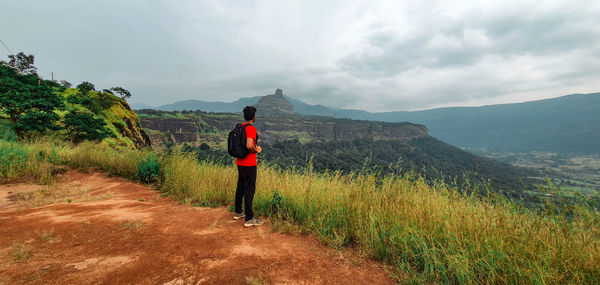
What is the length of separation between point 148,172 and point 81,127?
9.36 metres

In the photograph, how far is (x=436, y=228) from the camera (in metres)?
3.08

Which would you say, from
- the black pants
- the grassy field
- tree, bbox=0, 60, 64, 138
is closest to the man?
the black pants

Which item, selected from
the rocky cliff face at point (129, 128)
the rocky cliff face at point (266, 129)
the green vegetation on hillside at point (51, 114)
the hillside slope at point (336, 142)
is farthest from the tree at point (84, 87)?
the rocky cliff face at point (266, 129)

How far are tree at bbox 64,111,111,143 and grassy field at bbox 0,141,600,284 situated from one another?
741 centimetres

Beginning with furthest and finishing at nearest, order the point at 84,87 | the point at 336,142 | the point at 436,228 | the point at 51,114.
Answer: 1. the point at 336,142
2. the point at 84,87
3. the point at 51,114
4. the point at 436,228

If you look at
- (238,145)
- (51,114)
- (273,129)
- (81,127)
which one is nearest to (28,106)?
(51,114)

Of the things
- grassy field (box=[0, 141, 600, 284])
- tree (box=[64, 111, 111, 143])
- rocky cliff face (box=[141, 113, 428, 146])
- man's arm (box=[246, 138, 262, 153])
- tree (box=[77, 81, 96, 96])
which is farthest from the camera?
rocky cliff face (box=[141, 113, 428, 146])

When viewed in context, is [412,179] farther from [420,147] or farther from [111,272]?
[420,147]

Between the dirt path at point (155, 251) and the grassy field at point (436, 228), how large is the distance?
0.44 m

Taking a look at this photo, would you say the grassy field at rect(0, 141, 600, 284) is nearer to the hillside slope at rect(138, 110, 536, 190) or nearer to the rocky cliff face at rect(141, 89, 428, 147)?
the hillside slope at rect(138, 110, 536, 190)

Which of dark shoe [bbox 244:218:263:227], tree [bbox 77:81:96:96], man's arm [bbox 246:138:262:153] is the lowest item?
dark shoe [bbox 244:218:263:227]

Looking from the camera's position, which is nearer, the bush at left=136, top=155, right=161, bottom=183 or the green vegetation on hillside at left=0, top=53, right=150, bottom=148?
the bush at left=136, top=155, right=161, bottom=183

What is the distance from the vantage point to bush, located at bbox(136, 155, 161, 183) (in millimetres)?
7016

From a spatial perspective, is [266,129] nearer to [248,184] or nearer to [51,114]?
[51,114]
